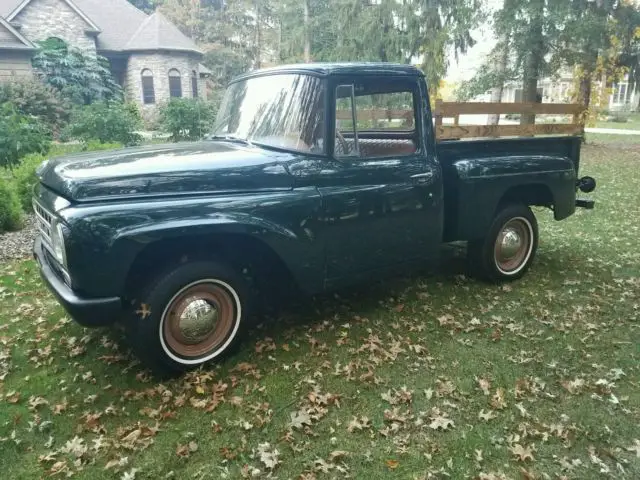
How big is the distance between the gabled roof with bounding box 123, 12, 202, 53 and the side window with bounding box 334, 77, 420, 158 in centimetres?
2717

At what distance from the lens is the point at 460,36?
63.1 ft

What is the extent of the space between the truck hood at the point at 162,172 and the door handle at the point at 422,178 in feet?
4.02

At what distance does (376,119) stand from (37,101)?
66.3 feet

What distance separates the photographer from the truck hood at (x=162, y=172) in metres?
3.24

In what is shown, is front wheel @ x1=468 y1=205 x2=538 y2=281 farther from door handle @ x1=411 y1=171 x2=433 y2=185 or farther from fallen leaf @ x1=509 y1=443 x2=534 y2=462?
fallen leaf @ x1=509 y1=443 x2=534 y2=462

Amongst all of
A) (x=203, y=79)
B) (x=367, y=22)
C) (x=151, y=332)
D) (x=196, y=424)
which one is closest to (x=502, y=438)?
(x=196, y=424)

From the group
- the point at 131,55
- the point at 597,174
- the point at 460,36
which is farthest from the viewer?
the point at 131,55

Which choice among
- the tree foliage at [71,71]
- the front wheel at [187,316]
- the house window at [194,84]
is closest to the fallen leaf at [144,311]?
the front wheel at [187,316]

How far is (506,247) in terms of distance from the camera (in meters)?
5.51

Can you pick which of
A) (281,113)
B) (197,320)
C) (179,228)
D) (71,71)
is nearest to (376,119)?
(281,113)

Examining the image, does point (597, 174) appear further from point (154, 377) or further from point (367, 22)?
point (154, 377)

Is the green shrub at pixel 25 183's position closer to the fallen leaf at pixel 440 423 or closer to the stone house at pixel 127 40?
the fallen leaf at pixel 440 423

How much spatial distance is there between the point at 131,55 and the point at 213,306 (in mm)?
29803

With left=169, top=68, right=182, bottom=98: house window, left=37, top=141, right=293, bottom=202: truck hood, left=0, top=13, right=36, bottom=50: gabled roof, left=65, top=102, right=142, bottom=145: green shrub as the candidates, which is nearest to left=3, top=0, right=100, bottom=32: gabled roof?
left=0, top=13, right=36, bottom=50: gabled roof
